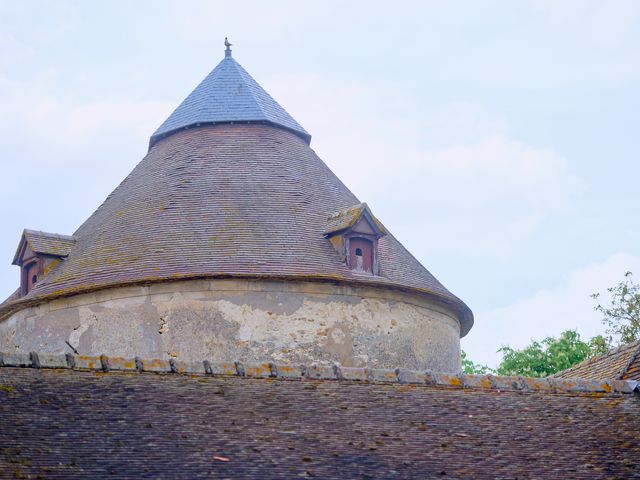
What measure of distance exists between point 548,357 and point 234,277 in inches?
702

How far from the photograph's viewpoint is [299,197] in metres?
24.0

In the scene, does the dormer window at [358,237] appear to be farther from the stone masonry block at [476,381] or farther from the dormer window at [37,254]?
the stone masonry block at [476,381]

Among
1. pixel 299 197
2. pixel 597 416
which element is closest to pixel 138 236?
pixel 299 197

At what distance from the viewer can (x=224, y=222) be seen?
22875mm

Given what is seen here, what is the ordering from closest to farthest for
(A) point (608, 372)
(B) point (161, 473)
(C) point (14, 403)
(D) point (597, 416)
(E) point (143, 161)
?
(B) point (161, 473) < (C) point (14, 403) < (D) point (597, 416) < (A) point (608, 372) < (E) point (143, 161)

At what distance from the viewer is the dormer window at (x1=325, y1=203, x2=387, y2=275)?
74.6 ft

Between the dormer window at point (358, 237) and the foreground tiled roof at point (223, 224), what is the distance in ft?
0.60

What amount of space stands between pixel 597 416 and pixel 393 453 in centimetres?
321

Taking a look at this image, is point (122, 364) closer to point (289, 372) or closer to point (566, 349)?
point (289, 372)

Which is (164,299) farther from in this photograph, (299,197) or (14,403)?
(14,403)

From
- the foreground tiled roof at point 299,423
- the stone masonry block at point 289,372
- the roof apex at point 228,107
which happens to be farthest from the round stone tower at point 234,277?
the foreground tiled roof at point 299,423

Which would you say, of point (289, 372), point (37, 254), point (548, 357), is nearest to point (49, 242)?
point (37, 254)

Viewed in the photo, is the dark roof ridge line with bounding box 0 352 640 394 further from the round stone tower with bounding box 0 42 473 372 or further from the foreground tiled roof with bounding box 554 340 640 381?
the round stone tower with bounding box 0 42 473 372

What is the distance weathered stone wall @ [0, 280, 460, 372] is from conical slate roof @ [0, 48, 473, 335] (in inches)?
12.0
